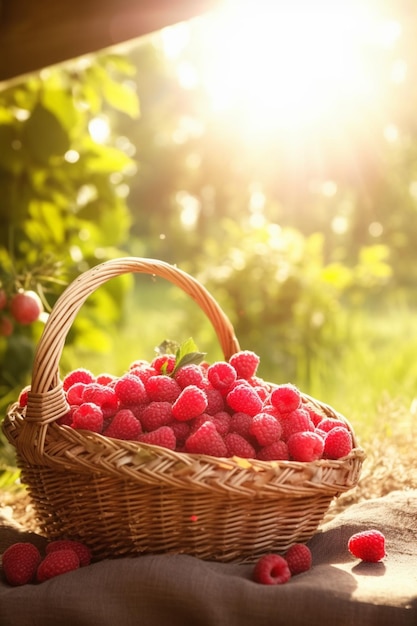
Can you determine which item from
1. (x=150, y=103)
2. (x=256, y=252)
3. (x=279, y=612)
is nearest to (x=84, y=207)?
(x=256, y=252)

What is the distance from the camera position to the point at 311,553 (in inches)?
48.4

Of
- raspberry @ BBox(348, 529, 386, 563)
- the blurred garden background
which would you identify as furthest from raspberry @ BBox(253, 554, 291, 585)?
the blurred garden background

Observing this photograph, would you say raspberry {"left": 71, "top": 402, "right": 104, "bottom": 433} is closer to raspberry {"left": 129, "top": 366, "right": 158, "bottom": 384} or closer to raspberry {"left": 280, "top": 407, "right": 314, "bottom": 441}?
raspberry {"left": 129, "top": 366, "right": 158, "bottom": 384}

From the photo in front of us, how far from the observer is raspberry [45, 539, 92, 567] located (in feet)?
3.69

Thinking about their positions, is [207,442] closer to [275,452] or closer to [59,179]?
[275,452]

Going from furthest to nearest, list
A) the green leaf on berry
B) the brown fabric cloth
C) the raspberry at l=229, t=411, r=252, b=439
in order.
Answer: the green leaf on berry → the raspberry at l=229, t=411, r=252, b=439 → the brown fabric cloth

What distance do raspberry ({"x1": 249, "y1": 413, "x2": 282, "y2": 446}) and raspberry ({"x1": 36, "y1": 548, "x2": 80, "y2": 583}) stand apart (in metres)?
0.33

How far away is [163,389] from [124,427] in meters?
0.11

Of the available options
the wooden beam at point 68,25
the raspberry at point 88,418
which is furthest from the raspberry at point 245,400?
the wooden beam at point 68,25

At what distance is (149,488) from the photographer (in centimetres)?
107

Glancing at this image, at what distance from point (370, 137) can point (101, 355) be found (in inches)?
111

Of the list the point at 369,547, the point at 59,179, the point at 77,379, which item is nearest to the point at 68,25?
the point at 59,179

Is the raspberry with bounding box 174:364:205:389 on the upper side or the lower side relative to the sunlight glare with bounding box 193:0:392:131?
lower

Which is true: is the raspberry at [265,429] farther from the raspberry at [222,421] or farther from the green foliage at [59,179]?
the green foliage at [59,179]
